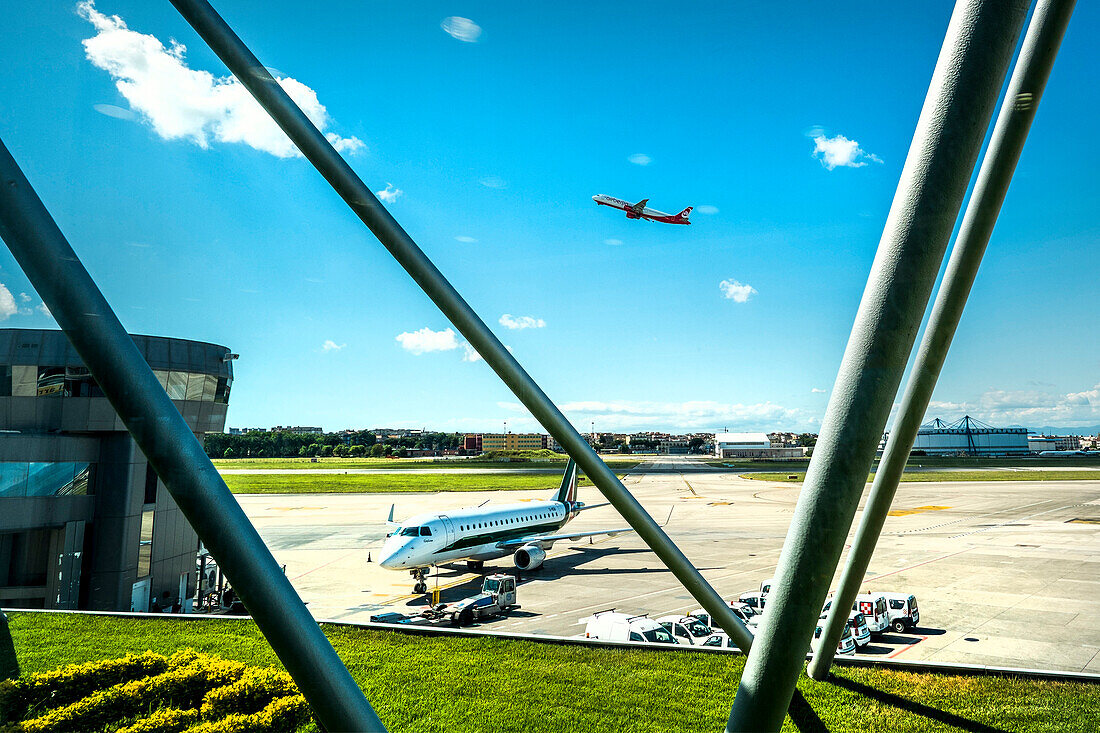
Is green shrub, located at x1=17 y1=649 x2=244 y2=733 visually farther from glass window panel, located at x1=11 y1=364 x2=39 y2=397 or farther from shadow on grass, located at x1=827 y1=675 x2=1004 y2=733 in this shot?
shadow on grass, located at x1=827 y1=675 x2=1004 y2=733

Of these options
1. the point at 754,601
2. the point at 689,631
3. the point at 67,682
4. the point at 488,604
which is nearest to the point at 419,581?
the point at 488,604

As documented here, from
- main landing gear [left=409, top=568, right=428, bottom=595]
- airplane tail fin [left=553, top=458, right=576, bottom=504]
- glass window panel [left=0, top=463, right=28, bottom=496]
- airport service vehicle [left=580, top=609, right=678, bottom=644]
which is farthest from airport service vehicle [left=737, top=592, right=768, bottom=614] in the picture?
glass window panel [left=0, top=463, right=28, bottom=496]

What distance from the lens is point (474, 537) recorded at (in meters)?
32.9

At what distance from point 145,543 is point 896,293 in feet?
55.1

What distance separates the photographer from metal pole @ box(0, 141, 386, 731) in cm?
237

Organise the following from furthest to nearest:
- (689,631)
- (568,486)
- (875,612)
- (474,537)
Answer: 1. (568,486)
2. (474,537)
3. (875,612)
4. (689,631)

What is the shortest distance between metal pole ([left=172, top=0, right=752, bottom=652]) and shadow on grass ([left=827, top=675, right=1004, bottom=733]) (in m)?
6.69

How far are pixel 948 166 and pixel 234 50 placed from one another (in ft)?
11.9

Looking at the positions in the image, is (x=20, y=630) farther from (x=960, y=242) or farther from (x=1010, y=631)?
(x=1010, y=631)

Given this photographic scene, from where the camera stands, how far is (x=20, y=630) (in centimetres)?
1130

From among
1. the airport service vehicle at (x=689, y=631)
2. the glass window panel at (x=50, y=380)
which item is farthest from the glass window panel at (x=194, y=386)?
the airport service vehicle at (x=689, y=631)

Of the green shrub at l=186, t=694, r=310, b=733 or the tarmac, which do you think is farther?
the tarmac

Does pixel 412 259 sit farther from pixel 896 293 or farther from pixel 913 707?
pixel 913 707

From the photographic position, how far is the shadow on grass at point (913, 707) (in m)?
10.1
